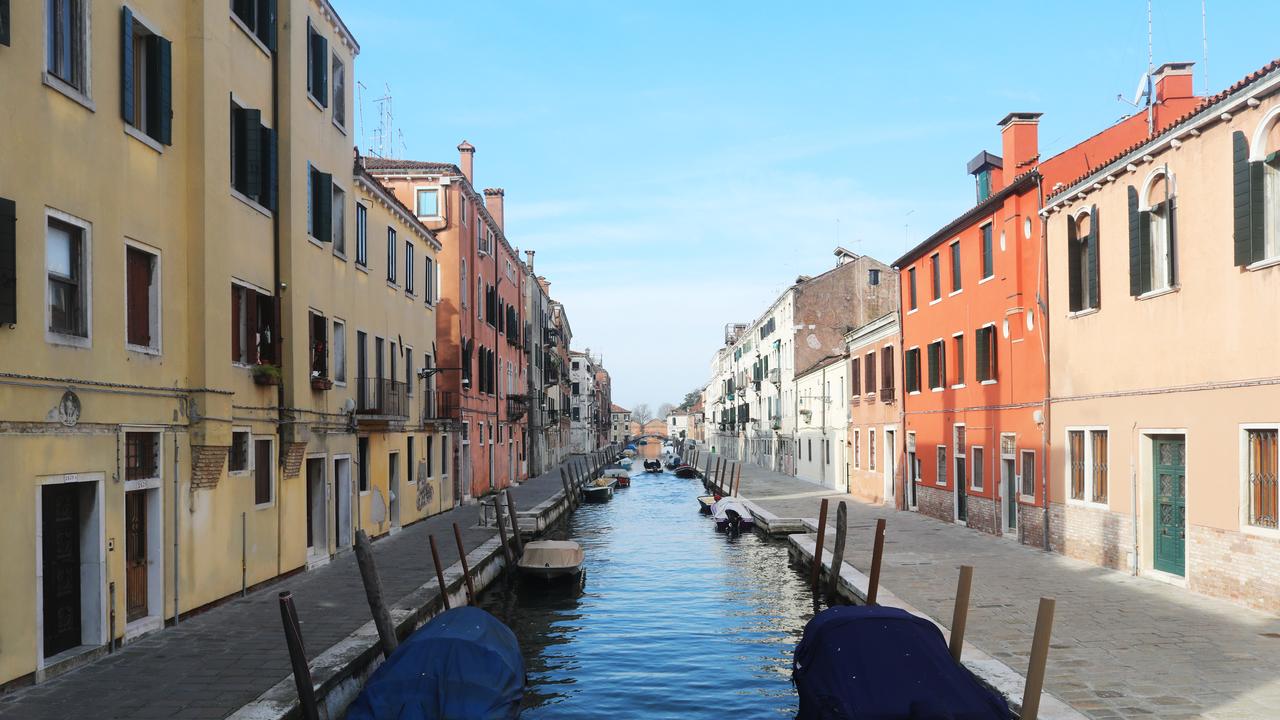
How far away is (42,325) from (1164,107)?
2003 cm

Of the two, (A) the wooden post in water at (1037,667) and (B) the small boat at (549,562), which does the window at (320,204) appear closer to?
(B) the small boat at (549,562)

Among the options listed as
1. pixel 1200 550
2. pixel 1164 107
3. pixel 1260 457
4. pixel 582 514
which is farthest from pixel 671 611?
pixel 582 514

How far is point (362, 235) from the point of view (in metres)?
20.5

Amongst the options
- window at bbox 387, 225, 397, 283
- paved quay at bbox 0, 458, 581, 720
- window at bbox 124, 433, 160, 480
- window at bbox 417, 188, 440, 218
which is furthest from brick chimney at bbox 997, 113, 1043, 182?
window at bbox 124, 433, 160, 480

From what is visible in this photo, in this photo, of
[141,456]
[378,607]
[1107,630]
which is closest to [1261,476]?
[1107,630]

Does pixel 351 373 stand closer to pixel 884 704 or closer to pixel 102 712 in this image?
pixel 102 712

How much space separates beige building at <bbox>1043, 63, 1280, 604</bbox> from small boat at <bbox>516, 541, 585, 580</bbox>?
939 cm

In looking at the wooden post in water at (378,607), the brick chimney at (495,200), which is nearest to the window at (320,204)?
the wooden post in water at (378,607)

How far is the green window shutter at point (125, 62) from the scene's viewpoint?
11.0 m

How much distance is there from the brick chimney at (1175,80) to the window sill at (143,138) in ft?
60.6

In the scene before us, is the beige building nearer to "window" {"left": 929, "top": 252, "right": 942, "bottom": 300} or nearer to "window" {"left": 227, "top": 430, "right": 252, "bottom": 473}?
"window" {"left": 929, "top": 252, "right": 942, "bottom": 300}

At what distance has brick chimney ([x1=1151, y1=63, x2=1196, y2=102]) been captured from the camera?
1970 cm

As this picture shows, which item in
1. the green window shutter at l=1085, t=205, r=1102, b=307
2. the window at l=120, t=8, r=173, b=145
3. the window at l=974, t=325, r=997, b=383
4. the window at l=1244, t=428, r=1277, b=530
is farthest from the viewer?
the window at l=974, t=325, r=997, b=383

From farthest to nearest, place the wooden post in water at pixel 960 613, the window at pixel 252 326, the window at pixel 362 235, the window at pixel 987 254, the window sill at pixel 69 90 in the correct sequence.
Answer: the window at pixel 987 254 < the window at pixel 362 235 < the window at pixel 252 326 < the wooden post in water at pixel 960 613 < the window sill at pixel 69 90
